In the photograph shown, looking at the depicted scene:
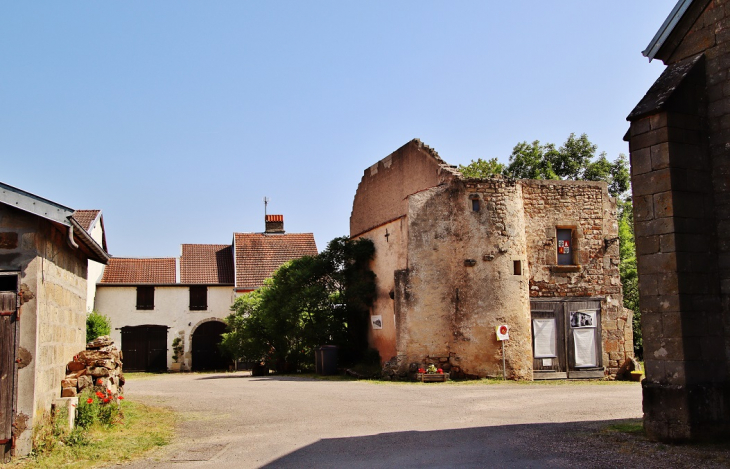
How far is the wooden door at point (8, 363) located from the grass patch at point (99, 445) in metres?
0.39

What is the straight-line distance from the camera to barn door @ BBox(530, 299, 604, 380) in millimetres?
19734

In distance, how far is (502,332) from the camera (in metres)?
18.8

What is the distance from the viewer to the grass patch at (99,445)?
763cm

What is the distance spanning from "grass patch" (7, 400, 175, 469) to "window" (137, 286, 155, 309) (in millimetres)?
23115

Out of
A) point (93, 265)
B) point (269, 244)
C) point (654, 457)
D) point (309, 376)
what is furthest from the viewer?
point (269, 244)

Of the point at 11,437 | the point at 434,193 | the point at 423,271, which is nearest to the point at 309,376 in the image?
the point at 423,271

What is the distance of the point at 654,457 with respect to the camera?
734cm

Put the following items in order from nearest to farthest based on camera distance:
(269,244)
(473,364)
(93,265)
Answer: (473,364)
(93,265)
(269,244)

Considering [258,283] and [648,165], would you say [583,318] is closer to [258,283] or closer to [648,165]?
[648,165]

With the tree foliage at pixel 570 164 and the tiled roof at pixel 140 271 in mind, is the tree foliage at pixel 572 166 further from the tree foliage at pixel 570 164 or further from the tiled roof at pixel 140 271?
the tiled roof at pixel 140 271

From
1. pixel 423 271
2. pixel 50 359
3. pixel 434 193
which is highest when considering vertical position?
pixel 434 193

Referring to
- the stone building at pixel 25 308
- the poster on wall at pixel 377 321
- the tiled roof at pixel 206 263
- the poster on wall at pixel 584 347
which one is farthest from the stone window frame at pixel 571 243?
the tiled roof at pixel 206 263

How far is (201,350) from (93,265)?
21.2ft

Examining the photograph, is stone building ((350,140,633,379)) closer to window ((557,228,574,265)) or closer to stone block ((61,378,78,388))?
window ((557,228,574,265))
